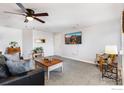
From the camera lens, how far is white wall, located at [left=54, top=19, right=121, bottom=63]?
8.60 ft

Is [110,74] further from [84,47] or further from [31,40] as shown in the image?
[31,40]

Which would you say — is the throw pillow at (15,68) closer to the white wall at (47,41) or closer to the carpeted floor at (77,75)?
the carpeted floor at (77,75)

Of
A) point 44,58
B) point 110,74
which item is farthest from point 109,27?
point 44,58

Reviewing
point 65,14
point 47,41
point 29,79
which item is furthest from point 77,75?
point 65,14

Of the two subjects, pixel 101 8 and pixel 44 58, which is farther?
pixel 44 58

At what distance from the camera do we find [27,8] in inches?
90.9

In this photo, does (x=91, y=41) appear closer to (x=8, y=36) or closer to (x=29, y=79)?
(x=29, y=79)

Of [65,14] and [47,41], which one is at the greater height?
[65,14]

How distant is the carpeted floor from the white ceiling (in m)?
1.31

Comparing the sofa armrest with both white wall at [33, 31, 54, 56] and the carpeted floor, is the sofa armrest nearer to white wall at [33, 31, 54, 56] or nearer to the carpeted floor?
the carpeted floor

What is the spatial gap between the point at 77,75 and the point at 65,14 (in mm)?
1775

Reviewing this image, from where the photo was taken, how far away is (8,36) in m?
4.12
